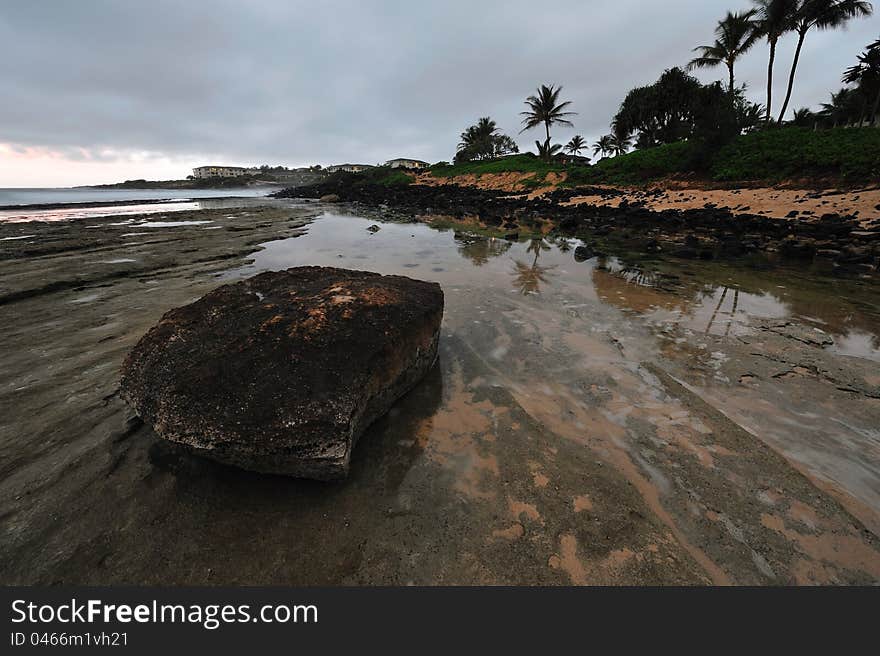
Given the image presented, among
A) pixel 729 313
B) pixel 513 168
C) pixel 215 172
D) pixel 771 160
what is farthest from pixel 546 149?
pixel 215 172

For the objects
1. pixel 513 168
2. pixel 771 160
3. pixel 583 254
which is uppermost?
pixel 513 168

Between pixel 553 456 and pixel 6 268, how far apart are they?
428 inches

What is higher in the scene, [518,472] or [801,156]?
[801,156]

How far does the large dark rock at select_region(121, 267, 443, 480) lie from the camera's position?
1.96 meters

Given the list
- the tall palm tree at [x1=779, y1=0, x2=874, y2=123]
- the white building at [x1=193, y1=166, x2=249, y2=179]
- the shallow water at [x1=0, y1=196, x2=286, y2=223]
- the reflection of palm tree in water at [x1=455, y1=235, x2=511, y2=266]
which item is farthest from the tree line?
the white building at [x1=193, y1=166, x2=249, y2=179]

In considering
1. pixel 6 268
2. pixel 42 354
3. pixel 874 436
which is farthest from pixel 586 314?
pixel 6 268

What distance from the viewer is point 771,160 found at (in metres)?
18.6

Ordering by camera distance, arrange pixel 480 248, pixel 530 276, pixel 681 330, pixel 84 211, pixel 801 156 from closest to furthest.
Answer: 1. pixel 681 330
2. pixel 530 276
3. pixel 480 248
4. pixel 801 156
5. pixel 84 211

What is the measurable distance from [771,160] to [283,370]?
2599 cm

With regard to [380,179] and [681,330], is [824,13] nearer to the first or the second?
[681,330]

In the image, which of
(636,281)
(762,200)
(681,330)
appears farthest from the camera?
(762,200)

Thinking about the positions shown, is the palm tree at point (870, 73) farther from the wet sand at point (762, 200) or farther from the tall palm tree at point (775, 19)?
the wet sand at point (762, 200)

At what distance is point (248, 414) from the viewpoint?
198 cm

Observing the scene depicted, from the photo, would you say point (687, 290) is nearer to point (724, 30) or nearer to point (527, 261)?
point (527, 261)
